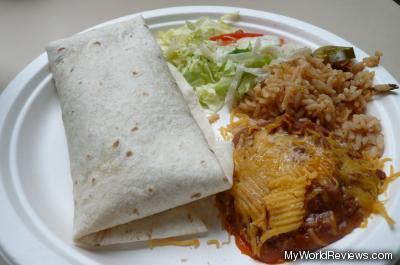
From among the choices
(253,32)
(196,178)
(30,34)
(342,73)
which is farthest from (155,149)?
(30,34)

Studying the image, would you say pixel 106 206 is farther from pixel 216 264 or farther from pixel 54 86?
pixel 54 86

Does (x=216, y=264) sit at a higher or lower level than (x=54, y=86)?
lower

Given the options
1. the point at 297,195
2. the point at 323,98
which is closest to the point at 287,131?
the point at 323,98

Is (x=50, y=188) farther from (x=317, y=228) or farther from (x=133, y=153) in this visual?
(x=317, y=228)

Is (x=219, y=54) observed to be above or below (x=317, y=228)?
above

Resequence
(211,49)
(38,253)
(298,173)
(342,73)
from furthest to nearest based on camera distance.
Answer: (211,49) < (342,73) < (298,173) < (38,253)

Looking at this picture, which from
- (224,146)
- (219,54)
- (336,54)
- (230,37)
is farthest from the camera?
(230,37)

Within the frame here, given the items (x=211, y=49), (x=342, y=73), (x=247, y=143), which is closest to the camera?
(x=247, y=143)

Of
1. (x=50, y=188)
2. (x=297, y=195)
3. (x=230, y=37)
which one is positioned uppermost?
(x=230, y=37)

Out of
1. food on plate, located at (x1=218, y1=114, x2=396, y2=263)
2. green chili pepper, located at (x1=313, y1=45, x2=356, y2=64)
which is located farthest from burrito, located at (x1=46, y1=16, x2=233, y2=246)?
green chili pepper, located at (x1=313, y1=45, x2=356, y2=64)
